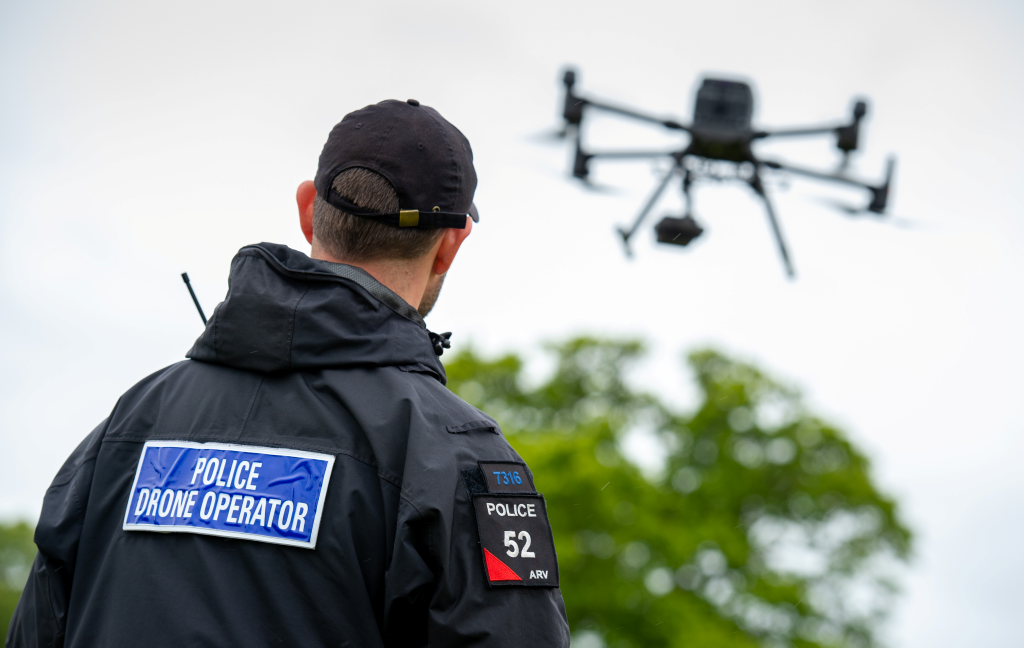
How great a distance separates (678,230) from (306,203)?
15.4 ft

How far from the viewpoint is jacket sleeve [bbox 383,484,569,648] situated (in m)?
1.73

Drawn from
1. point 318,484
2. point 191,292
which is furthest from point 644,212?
point 318,484

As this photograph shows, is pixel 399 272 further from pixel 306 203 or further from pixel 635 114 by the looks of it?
pixel 635 114

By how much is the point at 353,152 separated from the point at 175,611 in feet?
3.28

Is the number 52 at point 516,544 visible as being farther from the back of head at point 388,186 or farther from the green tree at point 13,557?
the green tree at point 13,557

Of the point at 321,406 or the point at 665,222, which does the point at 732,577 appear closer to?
the point at 665,222

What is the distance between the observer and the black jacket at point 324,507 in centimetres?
175

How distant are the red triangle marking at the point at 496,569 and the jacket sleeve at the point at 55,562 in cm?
84

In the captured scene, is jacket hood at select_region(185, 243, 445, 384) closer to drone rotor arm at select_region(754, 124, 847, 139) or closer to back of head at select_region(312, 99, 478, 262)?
back of head at select_region(312, 99, 478, 262)

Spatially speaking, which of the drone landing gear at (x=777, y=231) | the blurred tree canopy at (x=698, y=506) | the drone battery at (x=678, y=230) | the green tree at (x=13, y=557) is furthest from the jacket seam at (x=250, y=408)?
the green tree at (x=13, y=557)

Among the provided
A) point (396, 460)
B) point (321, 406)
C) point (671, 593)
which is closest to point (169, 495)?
point (321, 406)

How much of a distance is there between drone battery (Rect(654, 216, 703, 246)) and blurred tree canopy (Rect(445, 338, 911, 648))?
15.1 meters

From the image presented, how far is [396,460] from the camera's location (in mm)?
1830

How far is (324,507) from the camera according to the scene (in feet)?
5.96
